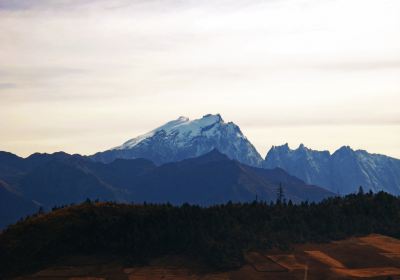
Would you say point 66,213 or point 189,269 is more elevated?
point 66,213

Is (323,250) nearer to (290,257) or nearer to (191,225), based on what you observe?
(290,257)

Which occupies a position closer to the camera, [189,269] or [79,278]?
[79,278]

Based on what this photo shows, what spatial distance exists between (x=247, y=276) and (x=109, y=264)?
108 feet

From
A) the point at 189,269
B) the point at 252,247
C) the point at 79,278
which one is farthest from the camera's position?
the point at 252,247

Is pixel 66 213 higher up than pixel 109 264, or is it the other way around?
pixel 66 213

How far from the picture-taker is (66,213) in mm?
192375

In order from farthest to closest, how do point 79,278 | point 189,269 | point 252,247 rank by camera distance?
point 252,247 → point 189,269 → point 79,278

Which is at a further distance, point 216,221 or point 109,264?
point 216,221

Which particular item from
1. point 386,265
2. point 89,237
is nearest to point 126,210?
point 89,237

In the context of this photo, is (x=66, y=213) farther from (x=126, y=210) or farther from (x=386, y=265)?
(x=386, y=265)

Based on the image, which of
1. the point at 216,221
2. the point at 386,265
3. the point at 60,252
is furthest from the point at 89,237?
the point at 386,265

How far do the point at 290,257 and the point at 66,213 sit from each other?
57064mm

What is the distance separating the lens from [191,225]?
7633 inches

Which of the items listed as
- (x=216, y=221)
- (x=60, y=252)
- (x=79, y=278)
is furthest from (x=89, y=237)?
(x=216, y=221)
